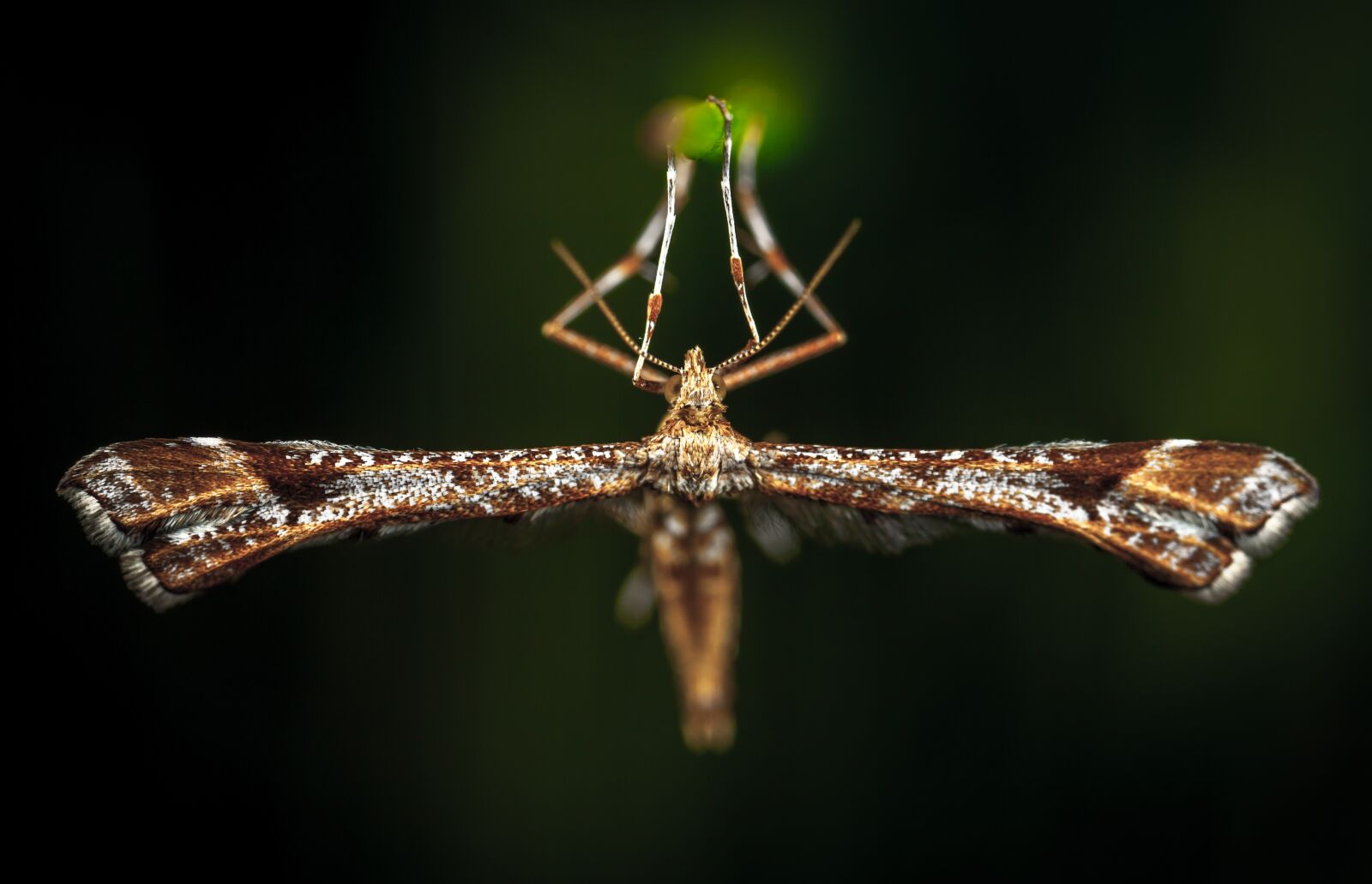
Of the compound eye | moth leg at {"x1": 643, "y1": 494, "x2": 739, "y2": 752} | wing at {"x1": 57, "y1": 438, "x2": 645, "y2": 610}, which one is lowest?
moth leg at {"x1": 643, "y1": 494, "x2": 739, "y2": 752}

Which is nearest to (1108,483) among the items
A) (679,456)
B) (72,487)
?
(679,456)

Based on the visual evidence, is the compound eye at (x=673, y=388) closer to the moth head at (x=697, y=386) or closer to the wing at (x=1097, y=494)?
the moth head at (x=697, y=386)

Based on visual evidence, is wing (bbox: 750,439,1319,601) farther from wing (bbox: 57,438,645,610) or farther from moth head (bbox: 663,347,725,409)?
wing (bbox: 57,438,645,610)

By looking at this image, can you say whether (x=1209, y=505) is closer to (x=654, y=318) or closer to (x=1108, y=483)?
(x=1108, y=483)

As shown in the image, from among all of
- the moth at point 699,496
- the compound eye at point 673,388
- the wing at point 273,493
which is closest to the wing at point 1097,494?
the moth at point 699,496

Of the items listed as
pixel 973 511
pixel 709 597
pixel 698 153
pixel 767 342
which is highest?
pixel 698 153

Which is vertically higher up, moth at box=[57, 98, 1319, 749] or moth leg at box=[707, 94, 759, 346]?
moth leg at box=[707, 94, 759, 346]

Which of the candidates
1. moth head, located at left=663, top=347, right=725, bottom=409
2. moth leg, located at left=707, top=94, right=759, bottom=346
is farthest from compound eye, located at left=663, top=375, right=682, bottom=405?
moth leg, located at left=707, top=94, right=759, bottom=346
